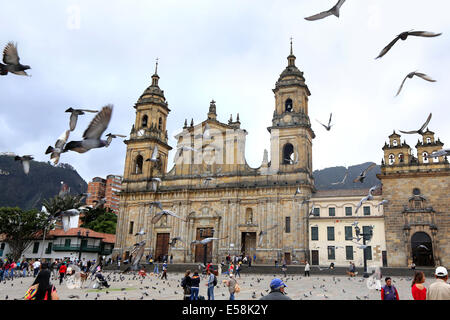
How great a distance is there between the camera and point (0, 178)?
11569 centimetres

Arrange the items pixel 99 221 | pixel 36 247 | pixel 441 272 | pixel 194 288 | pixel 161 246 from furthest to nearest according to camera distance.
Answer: pixel 99 221
pixel 36 247
pixel 161 246
pixel 194 288
pixel 441 272

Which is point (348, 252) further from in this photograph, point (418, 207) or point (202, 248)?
point (202, 248)

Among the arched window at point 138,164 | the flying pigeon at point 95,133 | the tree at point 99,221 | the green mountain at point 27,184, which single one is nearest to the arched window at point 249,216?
the arched window at point 138,164

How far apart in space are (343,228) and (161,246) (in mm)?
21878

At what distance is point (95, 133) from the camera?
6.98 meters

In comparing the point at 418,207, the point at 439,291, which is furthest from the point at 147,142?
the point at 439,291

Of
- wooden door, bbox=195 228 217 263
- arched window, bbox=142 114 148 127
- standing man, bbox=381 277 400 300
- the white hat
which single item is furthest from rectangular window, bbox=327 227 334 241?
the white hat

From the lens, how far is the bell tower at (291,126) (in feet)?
137
